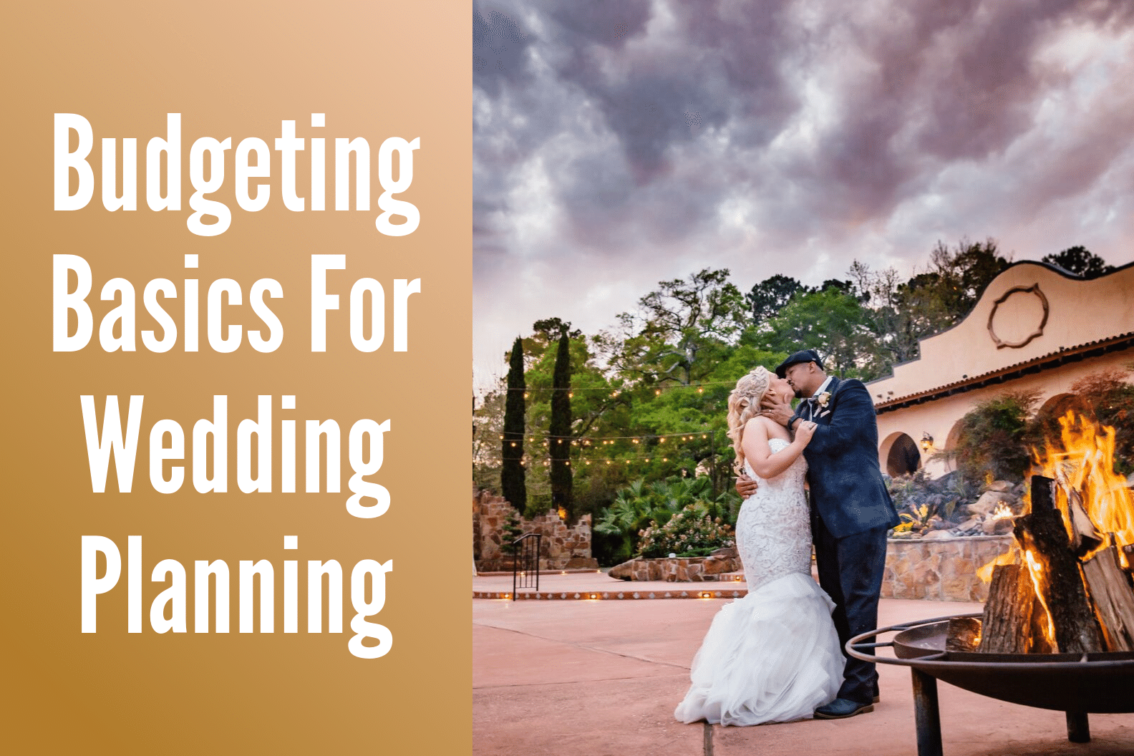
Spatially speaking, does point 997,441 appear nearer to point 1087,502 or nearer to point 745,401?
point 745,401

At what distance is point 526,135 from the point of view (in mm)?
23188

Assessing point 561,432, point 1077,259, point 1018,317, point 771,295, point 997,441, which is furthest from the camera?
point 771,295

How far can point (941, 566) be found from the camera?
8508 millimetres

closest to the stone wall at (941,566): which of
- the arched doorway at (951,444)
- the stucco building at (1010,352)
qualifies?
the arched doorway at (951,444)

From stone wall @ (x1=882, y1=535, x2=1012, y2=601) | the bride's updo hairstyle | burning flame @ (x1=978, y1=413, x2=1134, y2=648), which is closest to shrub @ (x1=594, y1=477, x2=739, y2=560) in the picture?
stone wall @ (x1=882, y1=535, x2=1012, y2=601)

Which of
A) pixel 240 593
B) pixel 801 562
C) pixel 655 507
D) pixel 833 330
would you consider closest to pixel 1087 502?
pixel 801 562

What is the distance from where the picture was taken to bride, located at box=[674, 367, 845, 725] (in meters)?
3.19

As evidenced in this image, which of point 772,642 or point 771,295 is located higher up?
point 771,295

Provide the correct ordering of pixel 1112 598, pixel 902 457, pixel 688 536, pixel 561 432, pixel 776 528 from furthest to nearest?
pixel 561 432
pixel 902 457
pixel 688 536
pixel 776 528
pixel 1112 598

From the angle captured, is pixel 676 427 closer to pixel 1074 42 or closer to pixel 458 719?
pixel 1074 42

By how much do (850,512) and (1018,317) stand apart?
1294 centimetres

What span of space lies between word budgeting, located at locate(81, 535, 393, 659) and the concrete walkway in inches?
30.0

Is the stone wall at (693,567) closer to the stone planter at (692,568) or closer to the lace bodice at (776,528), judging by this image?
the stone planter at (692,568)

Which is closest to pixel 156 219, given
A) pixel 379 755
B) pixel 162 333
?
pixel 162 333
